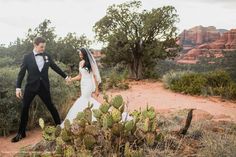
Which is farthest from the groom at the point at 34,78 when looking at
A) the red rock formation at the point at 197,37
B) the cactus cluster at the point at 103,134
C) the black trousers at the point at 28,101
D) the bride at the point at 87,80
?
the red rock formation at the point at 197,37

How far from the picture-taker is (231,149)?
4.99 metres

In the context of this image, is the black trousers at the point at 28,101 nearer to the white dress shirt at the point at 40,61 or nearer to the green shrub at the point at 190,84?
the white dress shirt at the point at 40,61

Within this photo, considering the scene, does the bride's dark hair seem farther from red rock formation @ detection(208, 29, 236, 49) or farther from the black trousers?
red rock formation @ detection(208, 29, 236, 49)

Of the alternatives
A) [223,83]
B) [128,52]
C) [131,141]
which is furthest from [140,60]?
[131,141]

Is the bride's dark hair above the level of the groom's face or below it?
below

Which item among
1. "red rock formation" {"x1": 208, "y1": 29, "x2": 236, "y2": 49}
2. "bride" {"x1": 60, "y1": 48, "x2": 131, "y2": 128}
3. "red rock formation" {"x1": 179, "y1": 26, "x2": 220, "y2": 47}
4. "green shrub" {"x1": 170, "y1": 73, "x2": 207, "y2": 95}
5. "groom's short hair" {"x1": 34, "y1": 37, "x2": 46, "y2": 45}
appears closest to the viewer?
"groom's short hair" {"x1": 34, "y1": 37, "x2": 46, "y2": 45}

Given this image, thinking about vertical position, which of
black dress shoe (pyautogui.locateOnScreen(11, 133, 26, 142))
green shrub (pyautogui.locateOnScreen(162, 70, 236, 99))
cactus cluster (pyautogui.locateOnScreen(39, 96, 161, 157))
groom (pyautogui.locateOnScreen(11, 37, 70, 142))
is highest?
groom (pyautogui.locateOnScreen(11, 37, 70, 142))

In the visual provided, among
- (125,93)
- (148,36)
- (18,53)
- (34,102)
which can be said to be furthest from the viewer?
(148,36)

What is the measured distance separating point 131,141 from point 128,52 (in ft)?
62.3

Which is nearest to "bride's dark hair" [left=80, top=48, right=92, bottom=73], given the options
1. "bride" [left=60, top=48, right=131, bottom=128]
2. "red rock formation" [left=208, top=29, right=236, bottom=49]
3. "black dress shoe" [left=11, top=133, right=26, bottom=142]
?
"bride" [left=60, top=48, right=131, bottom=128]

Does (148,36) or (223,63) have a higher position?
(148,36)

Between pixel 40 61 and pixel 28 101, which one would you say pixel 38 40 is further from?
pixel 28 101

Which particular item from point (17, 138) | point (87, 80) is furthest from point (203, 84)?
point (17, 138)

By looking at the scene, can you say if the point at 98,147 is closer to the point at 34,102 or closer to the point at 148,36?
the point at 34,102
